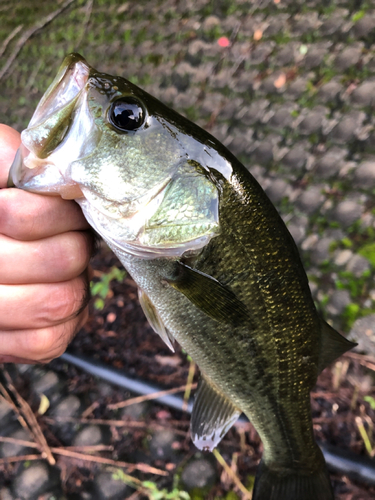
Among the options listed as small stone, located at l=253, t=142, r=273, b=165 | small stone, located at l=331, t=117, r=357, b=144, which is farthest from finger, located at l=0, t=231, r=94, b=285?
small stone, located at l=331, t=117, r=357, b=144

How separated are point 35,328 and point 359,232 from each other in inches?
70.2

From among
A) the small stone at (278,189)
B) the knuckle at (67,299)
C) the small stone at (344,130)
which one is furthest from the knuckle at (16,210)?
the small stone at (344,130)

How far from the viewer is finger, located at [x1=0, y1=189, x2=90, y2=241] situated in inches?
28.1

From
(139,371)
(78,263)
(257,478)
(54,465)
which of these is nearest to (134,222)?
(78,263)

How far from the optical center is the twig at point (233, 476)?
1.54m

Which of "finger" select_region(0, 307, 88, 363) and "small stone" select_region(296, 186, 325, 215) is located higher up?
"small stone" select_region(296, 186, 325, 215)

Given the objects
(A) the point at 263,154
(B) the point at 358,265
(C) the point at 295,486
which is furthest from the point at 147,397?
(A) the point at 263,154

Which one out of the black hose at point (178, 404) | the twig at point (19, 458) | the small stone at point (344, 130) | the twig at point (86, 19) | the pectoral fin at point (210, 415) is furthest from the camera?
the twig at point (86, 19)

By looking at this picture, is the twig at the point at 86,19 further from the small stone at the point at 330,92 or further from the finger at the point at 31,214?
the finger at the point at 31,214

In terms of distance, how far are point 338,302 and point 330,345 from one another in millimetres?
987

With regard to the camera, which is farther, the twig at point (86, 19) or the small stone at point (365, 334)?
the twig at point (86, 19)

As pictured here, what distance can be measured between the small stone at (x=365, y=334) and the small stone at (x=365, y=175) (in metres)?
0.76

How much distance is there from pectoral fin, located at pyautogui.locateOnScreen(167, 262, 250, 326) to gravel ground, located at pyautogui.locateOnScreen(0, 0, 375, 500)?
3.93 ft

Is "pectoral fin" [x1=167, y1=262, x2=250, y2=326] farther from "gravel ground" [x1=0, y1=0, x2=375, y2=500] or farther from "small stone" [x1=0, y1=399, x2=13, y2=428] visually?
"small stone" [x1=0, y1=399, x2=13, y2=428]
